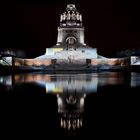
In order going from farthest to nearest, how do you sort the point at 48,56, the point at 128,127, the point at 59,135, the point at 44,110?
the point at 48,56
the point at 44,110
the point at 128,127
the point at 59,135

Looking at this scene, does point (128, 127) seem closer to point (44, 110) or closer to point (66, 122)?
point (66, 122)

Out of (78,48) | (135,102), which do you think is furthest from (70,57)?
(135,102)

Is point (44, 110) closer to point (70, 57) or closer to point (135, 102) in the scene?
point (135, 102)

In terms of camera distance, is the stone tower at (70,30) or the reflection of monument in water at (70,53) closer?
the reflection of monument in water at (70,53)

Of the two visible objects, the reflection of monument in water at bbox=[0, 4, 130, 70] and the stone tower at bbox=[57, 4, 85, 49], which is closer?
the reflection of monument in water at bbox=[0, 4, 130, 70]

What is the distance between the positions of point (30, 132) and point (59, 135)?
410mm

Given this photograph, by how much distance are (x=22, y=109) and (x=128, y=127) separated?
7.98ft

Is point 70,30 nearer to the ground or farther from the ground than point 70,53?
farther from the ground

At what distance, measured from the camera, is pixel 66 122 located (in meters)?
4.73

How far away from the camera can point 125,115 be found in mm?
5184

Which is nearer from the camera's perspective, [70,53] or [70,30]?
[70,53]

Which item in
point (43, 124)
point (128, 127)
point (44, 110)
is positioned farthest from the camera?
point (44, 110)

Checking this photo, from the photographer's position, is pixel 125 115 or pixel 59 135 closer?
pixel 59 135

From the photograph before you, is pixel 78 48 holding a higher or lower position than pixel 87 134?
higher
